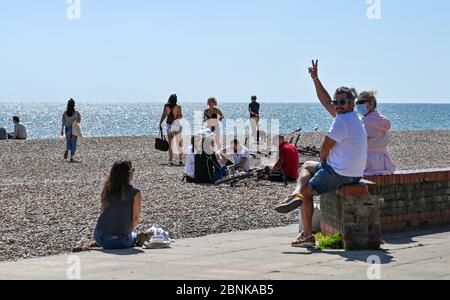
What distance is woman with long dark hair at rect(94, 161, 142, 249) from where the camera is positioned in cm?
1071

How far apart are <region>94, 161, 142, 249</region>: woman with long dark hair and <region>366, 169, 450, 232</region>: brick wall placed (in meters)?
2.52

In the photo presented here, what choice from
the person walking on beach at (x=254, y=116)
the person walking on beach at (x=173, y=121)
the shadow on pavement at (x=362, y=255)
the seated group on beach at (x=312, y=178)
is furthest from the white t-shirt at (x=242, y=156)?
the person walking on beach at (x=254, y=116)

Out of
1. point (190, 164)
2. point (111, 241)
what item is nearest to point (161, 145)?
point (190, 164)

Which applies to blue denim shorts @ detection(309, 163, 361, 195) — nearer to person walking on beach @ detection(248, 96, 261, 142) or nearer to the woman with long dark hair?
the woman with long dark hair

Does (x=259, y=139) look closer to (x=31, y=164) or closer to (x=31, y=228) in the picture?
(x=31, y=164)

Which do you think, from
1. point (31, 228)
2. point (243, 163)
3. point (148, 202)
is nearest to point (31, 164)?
point (243, 163)

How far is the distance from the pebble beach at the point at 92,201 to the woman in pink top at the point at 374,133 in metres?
1.77

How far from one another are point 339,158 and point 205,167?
28.2 ft

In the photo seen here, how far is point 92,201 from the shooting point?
647 inches

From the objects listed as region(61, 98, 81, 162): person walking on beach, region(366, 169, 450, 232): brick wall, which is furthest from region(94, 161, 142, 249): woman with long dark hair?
region(61, 98, 81, 162): person walking on beach

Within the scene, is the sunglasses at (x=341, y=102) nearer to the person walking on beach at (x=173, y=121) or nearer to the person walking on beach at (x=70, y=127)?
the person walking on beach at (x=173, y=121)

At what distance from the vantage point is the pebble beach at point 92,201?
12.5 m

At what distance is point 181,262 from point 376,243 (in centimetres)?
199

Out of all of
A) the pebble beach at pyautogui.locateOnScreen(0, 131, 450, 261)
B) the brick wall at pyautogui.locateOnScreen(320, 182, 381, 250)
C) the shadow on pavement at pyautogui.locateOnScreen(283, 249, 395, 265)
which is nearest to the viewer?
the shadow on pavement at pyautogui.locateOnScreen(283, 249, 395, 265)
